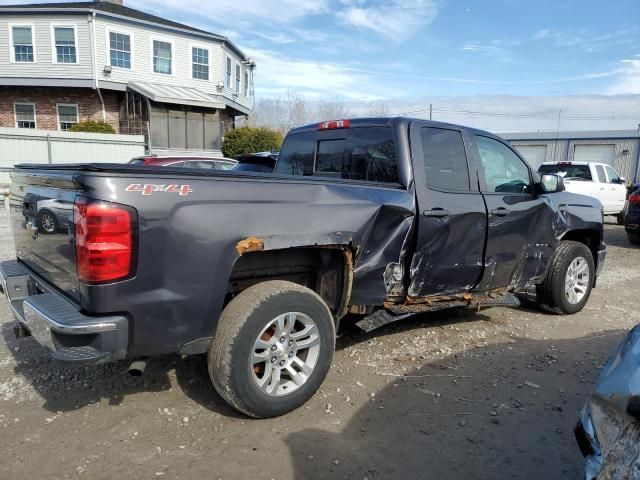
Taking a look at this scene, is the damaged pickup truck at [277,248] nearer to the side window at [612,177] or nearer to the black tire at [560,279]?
the black tire at [560,279]

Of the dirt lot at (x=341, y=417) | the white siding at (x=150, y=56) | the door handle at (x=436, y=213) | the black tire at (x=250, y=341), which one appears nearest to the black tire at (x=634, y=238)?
the dirt lot at (x=341, y=417)

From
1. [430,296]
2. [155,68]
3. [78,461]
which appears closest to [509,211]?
[430,296]

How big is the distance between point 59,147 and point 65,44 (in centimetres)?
717

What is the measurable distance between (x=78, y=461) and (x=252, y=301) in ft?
4.21

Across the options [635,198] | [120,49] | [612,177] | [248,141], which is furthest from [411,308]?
[120,49]

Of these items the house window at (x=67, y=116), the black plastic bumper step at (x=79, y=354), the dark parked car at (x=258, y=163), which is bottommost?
the black plastic bumper step at (x=79, y=354)

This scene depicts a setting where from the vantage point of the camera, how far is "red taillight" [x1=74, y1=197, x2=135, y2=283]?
2.50 meters

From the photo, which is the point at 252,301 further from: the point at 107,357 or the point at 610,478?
the point at 610,478

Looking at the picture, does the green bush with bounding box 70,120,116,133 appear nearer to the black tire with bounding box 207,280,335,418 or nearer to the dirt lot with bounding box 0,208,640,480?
the dirt lot with bounding box 0,208,640,480

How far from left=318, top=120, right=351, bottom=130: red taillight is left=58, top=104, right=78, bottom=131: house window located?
22564mm

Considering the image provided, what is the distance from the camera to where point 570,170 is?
45.5 ft

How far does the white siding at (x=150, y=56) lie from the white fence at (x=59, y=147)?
4.47 m

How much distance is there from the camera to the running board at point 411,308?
3.93 meters

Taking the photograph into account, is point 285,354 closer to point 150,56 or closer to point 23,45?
point 150,56
